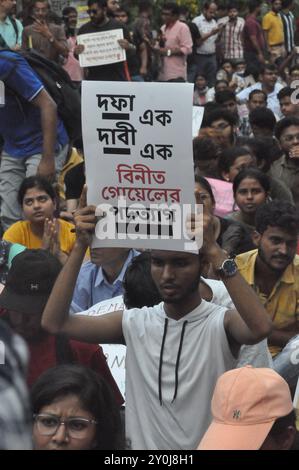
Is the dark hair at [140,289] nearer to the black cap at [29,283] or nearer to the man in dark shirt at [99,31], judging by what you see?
the black cap at [29,283]

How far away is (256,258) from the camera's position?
6062 millimetres

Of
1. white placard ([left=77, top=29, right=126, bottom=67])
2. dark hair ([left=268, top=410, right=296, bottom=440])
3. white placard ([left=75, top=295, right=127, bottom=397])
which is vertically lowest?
white placard ([left=75, top=295, right=127, bottom=397])

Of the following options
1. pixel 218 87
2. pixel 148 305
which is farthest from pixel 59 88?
pixel 218 87

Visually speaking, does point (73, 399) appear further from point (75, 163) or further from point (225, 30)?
point (225, 30)

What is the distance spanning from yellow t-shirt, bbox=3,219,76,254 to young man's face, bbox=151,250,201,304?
2.88 m

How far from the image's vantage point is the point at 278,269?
19.6 ft

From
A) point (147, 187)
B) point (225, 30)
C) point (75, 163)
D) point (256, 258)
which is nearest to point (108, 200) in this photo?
point (147, 187)

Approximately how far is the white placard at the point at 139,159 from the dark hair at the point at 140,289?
2.04 ft

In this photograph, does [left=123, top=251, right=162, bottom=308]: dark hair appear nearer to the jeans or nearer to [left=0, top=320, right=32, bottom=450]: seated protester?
[left=0, top=320, right=32, bottom=450]: seated protester

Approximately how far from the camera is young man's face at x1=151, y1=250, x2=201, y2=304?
436cm

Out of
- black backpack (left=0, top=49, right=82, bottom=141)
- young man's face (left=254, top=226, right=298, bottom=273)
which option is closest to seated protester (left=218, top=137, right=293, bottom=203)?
black backpack (left=0, top=49, right=82, bottom=141)

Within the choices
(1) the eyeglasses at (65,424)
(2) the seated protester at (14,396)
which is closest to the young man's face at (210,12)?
(2) the seated protester at (14,396)

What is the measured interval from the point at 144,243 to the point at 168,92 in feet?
1.72

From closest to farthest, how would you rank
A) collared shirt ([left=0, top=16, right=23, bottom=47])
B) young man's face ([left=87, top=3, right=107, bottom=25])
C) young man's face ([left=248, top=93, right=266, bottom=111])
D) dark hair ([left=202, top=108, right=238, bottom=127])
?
1. dark hair ([left=202, top=108, right=238, bottom=127])
2. collared shirt ([left=0, top=16, right=23, bottom=47])
3. young man's face ([left=248, top=93, right=266, bottom=111])
4. young man's face ([left=87, top=3, right=107, bottom=25])
